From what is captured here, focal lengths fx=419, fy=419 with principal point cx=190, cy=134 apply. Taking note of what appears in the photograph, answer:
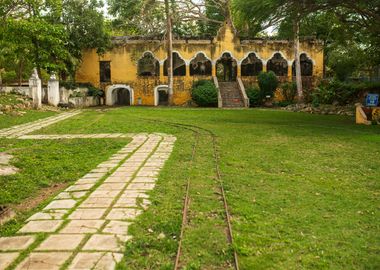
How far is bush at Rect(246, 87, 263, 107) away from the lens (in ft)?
100.0

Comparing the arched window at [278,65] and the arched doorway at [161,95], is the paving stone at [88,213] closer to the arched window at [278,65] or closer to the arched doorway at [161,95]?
the arched doorway at [161,95]

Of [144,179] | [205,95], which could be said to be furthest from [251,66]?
[144,179]

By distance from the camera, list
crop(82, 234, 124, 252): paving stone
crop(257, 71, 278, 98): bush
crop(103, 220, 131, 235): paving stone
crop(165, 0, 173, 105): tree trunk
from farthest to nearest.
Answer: crop(257, 71, 278, 98): bush → crop(165, 0, 173, 105): tree trunk → crop(103, 220, 131, 235): paving stone → crop(82, 234, 124, 252): paving stone

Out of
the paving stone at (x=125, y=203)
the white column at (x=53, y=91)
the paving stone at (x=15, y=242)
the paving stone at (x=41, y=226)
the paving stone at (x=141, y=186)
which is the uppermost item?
the white column at (x=53, y=91)

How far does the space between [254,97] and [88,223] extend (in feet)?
86.7

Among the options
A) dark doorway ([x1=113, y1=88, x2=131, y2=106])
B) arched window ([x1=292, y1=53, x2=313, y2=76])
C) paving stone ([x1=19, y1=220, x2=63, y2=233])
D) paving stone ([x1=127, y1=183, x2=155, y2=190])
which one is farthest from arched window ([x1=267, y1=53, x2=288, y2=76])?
paving stone ([x1=19, y1=220, x2=63, y2=233])

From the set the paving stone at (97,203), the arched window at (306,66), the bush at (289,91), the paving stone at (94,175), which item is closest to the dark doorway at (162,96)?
the bush at (289,91)

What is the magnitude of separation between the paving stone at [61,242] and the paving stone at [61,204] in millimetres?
1150

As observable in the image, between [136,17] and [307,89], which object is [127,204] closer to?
[136,17]

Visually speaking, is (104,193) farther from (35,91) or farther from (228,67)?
(228,67)

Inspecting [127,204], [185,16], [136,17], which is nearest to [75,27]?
[136,17]

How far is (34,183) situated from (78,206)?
6.10 feet

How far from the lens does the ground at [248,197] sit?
170 inches

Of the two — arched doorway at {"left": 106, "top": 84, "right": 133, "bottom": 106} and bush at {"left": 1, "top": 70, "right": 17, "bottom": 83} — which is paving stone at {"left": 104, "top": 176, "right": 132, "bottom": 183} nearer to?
arched doorway at {"left": 106, "top": 84, "right": 133, "bottom": 106}
